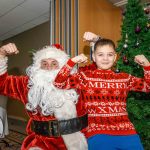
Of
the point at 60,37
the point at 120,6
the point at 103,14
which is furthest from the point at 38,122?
the point at 120,6

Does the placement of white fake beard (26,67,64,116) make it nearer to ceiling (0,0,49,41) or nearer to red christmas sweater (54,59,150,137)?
red christmas sweater (54,59,150,137)

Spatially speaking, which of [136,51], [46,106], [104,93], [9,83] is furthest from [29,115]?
[136,51]

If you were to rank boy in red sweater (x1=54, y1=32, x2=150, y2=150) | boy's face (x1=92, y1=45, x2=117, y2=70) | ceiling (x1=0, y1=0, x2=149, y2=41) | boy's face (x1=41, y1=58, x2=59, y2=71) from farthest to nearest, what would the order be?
ceiling (x1=0, y1=0, x2=149, y2=41), boy's face (x1=41, y1=58, x2=59, y2=71), boy's face (x1=92, y1=45, x2=117, y2=70), boy in red sweater (x1=54, y1=32, x2=150, y2=150)

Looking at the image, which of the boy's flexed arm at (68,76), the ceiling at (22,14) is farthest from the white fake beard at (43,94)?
the ceiling at (22,14)

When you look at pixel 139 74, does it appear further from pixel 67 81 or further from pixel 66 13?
pixel 66 13

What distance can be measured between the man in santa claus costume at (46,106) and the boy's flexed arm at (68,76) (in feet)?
0.72

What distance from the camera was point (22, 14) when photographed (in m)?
5.29

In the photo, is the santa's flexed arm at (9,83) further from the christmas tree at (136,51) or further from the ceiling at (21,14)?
the ceiling at (21,14)

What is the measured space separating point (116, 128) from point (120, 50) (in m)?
1.37

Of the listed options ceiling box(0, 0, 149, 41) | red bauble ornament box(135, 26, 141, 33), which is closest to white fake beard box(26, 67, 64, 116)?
red bauble ornament box(135, 26, 141, 33)

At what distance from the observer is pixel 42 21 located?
582 cm

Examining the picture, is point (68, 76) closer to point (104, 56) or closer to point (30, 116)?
point (104, 56)

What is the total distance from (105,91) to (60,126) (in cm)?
46

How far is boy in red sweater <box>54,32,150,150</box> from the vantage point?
1895 millimetres
